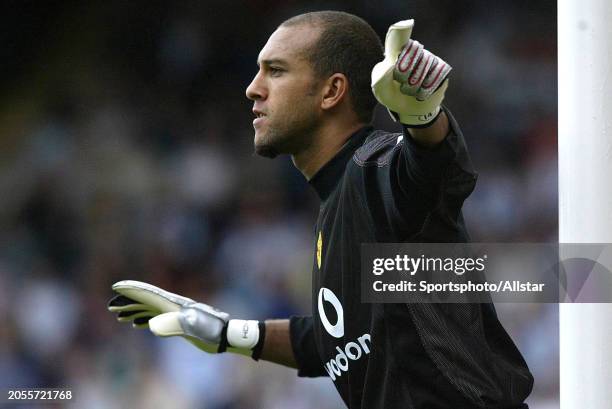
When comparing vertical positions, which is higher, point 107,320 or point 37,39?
point 37,39

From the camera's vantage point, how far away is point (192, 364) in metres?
5.77

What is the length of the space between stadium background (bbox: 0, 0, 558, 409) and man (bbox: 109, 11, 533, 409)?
2.35 metres

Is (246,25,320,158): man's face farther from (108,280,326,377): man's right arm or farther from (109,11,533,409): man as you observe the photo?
(108,280,326,377): man's right arm

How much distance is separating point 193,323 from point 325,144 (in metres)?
0.88

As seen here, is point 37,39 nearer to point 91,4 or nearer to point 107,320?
point 91,4

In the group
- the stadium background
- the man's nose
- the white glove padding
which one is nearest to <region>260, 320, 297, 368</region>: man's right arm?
the man's nose

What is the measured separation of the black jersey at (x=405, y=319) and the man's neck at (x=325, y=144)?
154 millimetres

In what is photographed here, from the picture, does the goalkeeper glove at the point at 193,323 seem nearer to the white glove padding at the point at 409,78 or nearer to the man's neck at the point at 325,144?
the man's neck at the point at 325,144

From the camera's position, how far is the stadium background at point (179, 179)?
579cm

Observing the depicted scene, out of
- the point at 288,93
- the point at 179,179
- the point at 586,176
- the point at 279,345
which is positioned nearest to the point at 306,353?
the point at 279,345

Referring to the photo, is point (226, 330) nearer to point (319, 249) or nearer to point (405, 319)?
point (319, 249)

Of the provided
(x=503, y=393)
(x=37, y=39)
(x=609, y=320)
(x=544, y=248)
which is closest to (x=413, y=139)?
(x=609, y=320)

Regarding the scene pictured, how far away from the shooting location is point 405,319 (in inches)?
96.7

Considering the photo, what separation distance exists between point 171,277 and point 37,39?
192 cm
